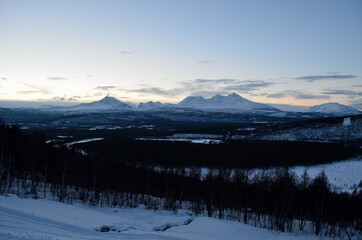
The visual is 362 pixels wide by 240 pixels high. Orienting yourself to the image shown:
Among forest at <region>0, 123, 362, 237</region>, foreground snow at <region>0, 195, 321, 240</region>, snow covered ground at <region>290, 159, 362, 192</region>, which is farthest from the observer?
snow covered ground at <region>290, 159, 362, 192</region>

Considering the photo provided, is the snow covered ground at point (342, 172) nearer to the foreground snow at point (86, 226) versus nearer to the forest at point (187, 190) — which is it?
the forest at point (187, 190)

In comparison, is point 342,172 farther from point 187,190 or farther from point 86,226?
point 86,226

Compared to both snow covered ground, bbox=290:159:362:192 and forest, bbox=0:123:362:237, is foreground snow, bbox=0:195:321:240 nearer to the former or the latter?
forest, bbox=0:123:362:237

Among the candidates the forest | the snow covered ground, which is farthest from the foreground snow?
the snow covered ground

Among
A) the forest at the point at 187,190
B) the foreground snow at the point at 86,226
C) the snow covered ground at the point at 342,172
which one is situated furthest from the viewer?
the snow covered ground at the point at 342,172

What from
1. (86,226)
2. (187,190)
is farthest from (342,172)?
(86,226)

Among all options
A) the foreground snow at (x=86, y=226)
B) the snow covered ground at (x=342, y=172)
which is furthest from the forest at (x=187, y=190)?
the snow covered ground at (x=342, y=172)

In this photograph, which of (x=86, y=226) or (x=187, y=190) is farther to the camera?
(x=187, y=190)
